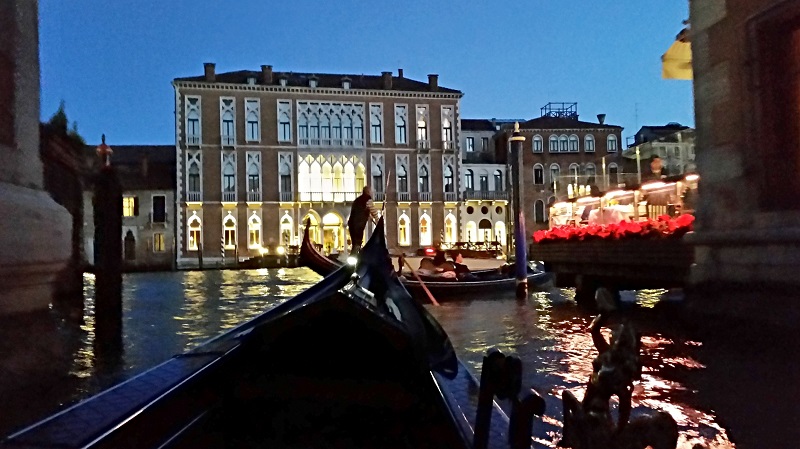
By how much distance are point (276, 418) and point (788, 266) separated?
2.71 metres

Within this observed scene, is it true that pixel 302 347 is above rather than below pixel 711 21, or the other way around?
below

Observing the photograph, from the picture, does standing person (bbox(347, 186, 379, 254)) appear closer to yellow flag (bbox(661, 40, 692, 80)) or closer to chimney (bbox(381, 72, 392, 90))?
yellow flag (bbox(661, 40, 692, 80))

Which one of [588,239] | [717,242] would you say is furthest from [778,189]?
[588,239]

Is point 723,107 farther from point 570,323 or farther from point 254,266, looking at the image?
point 254,266

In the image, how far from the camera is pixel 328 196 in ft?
77.8

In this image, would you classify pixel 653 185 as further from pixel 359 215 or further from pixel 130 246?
pixel 130 246

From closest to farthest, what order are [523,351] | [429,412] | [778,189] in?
[429,412], [778,189], [523,351]

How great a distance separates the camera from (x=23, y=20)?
2303mm

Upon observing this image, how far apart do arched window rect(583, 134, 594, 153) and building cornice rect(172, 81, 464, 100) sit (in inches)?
231

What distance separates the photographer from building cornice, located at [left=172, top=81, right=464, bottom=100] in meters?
21.9

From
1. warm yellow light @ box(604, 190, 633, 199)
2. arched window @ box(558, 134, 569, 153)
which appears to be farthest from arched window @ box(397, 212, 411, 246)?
warm yellow light @ box(604, 190, 633, 199)

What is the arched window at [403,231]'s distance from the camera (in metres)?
23.8

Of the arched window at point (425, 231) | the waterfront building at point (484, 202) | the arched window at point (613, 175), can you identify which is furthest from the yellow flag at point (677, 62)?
the waterfront building at point (484, 202)

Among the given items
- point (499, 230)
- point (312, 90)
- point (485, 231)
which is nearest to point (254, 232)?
point (312, 90)
